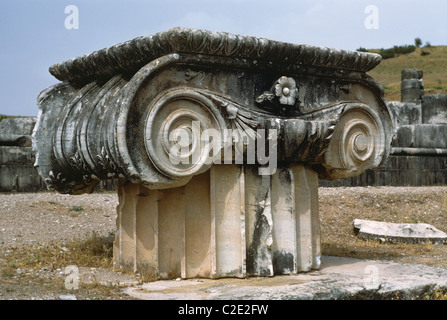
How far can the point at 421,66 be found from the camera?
41.9 m

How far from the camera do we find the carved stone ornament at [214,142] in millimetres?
4359

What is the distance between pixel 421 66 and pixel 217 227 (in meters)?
40.4

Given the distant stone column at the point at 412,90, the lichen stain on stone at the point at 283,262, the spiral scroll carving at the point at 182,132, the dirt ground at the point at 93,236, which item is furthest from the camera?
the distant stone column at the point at 412,90

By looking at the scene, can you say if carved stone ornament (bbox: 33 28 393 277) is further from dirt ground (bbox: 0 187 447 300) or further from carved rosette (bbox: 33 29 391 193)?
dirt ground (bbox: 0 187 447 300)

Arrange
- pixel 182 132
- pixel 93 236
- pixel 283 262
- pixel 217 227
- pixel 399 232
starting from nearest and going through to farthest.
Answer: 1. pixel 182 132
2. pixel 217 227
3. pixel 283 262
4. pixel 93 236
5. pixel 399 232

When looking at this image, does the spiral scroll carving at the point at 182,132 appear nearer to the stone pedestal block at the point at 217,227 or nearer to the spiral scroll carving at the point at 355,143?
the stone pedestal block at the point at 217,227

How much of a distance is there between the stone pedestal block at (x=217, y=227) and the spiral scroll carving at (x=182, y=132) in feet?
0.95

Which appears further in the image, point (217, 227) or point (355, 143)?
point (355, 143)

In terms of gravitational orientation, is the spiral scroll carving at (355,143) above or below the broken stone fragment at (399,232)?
above

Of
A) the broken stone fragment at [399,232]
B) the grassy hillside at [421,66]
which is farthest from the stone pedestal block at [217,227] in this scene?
the grassy hillside at [421,66]

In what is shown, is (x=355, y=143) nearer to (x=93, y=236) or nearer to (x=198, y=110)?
(x=198, y=110)

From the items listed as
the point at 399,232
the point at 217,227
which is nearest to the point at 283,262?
the point at 217,227

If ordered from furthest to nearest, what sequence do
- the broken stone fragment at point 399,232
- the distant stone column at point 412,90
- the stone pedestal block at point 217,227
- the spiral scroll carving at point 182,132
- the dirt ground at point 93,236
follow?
the distant stone column at point 412,90
the broken stone fragment at point 399,232
the stone pedestal block at point 217,227
the dirt ground at point 93,236
the spiral scroll carving at point 182,132

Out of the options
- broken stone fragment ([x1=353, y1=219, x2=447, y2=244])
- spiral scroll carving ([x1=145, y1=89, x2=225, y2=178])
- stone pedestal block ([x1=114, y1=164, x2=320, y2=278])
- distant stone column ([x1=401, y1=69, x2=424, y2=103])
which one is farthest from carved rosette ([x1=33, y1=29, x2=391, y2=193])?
distant stone column ([x1=401, y1=69, x2=424, y2=103])
